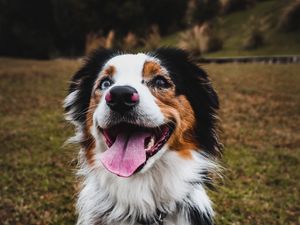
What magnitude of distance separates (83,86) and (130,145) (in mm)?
974

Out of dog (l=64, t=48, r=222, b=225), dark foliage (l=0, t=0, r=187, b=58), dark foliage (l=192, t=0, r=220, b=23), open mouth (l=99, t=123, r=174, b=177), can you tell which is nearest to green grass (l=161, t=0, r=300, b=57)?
dark foliage (l=192, t=0, r=220, b=23)

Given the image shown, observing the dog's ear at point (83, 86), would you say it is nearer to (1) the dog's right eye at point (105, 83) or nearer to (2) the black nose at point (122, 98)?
(1) the dog's right eye at point (105, 83)

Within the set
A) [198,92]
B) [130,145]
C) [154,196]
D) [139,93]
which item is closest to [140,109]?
[139,93]

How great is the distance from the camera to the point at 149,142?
288 cm

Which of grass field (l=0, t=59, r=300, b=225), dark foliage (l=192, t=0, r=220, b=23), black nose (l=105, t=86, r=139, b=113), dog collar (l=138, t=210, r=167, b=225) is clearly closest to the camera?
black nose (l=105, t=86, r=139, b=113)

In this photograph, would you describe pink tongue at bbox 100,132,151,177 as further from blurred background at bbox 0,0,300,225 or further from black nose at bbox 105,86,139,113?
blurred background at bbox 0,0,300,225

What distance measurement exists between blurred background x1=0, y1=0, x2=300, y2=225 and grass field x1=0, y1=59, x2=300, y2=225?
0.01 meters

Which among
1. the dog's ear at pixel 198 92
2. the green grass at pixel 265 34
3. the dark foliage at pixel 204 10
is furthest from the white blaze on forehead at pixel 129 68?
the dark foliage at pixel 204 10

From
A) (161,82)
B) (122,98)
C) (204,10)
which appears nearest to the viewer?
(122,98)

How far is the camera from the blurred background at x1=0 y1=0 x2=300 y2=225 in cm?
447

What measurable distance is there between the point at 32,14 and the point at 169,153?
70.0ft

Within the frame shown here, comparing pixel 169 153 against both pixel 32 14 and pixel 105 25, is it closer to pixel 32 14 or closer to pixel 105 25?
pixel 105 25

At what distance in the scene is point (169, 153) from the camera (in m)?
3.01

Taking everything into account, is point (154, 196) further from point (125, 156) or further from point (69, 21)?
point (69, 21)
